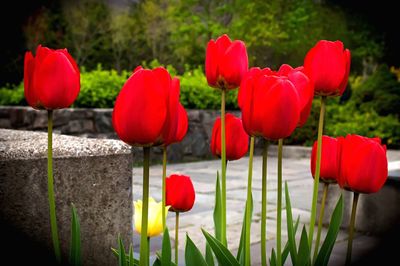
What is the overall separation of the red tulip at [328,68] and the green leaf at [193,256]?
0.43 metres

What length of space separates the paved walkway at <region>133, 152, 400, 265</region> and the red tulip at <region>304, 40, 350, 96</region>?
1476 millimetres

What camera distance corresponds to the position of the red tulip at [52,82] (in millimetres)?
1036

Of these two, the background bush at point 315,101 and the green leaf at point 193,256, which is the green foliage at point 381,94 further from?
the green leaf at point 193,256

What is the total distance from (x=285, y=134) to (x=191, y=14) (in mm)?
16568

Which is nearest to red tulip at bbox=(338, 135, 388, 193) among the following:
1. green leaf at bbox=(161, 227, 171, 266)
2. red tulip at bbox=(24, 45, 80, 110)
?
green leaf at bbox=(161, 227, 171, 266)

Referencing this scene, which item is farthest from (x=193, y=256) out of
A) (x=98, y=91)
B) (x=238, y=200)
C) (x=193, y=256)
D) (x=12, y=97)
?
(x=12, y=97)

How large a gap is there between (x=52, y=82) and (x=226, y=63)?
14.7 inches

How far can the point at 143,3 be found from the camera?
19.6 meters

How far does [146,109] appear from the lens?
2.90 ft

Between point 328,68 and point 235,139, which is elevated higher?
point 328,68

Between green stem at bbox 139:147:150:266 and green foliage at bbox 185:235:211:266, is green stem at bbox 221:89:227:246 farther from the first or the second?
green stem at bbox 139:147:150:266

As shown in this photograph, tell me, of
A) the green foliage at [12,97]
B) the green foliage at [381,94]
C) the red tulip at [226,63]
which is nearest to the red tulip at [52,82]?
the red tulip at [226,63]

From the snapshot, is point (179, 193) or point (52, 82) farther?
point (179, 193)

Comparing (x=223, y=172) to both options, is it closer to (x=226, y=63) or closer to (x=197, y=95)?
(x=226, y=63)
